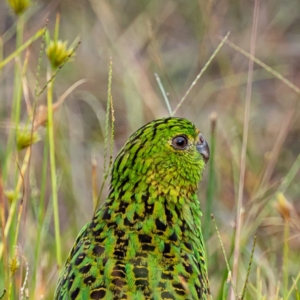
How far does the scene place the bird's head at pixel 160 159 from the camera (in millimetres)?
4094

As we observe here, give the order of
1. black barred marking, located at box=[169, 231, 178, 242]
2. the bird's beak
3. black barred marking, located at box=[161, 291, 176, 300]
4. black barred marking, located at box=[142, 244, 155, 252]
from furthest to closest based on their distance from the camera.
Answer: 1. the bird's beak
2. black barred marking, located at box=[169, 231, 178, 242]
3. black barred marking, located at box=[142, 244, 155, 252]
4. black barred marking, located at box=[161, 291, 176, 300]

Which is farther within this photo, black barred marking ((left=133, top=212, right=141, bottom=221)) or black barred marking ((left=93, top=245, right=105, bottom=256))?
black barred marking ((left=133, top=212, right=141, bottom=221))

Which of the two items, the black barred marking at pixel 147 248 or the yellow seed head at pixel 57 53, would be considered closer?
the black barred marking at pixel 147 248

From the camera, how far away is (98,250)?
3.77 meters

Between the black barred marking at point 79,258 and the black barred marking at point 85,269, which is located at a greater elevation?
the black barred marking at point 79,258

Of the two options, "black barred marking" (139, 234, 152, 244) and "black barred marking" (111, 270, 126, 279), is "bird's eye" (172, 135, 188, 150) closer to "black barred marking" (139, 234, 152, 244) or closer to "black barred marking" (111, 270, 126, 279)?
"black barred marking" (139, 234, 152, 244)

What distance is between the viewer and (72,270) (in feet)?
12.3

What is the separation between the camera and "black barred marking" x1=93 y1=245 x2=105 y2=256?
12.3ft

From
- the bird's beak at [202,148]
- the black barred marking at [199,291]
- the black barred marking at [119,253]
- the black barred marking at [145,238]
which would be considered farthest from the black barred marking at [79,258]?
the bird's beak at [202,148]

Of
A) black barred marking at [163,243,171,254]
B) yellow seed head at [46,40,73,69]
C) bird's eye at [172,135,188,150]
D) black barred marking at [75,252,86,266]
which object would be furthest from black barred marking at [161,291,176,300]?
yellow seed head at [46,40,73,69]

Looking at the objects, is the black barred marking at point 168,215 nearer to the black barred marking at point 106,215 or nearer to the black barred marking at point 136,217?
the black barred marking at point 136,217

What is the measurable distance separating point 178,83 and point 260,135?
1057 millimetres

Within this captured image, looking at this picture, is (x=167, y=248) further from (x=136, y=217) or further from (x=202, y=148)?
(x=202, y=148)

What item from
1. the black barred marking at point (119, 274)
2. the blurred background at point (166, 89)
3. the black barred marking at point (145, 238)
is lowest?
the black barred marking at point (119, 274)
